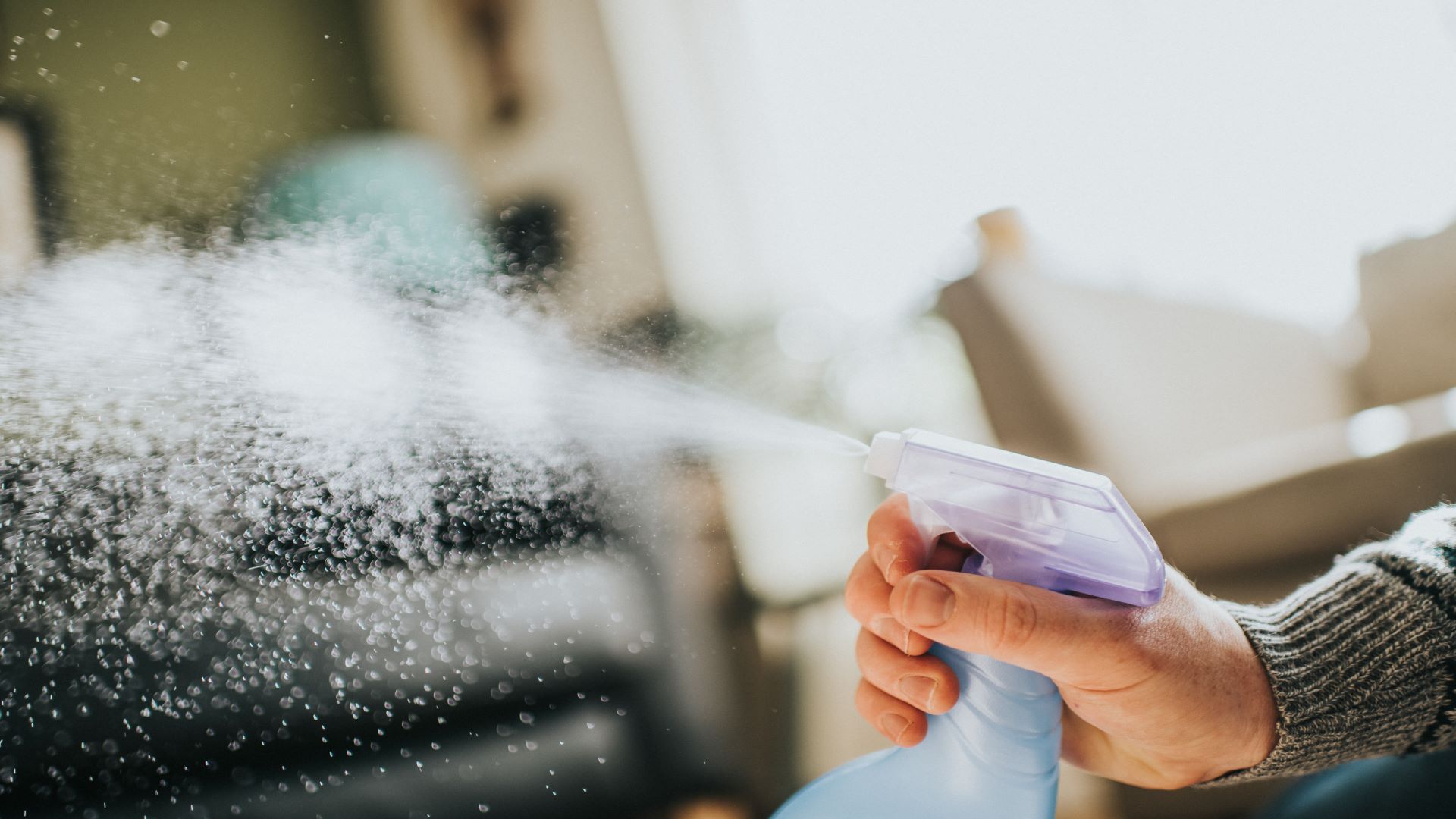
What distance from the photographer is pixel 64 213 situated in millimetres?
367

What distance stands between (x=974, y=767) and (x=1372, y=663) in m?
0.20

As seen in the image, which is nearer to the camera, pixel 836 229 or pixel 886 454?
pixel 886 454

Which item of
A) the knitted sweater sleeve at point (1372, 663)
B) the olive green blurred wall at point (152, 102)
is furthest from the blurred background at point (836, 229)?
the knitted sweater sleeve at point (1372, 663)

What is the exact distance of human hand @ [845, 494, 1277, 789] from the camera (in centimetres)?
27

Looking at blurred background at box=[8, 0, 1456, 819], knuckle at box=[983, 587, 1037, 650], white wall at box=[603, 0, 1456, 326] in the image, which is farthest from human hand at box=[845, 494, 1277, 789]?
white wall at box=[603, 0, 1456, 326]

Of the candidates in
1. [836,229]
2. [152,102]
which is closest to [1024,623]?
[152,102]

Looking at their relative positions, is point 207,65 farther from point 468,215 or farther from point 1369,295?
point 1369,295

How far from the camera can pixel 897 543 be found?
0.32 m

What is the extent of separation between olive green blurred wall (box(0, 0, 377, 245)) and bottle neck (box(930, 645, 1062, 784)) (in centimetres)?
43

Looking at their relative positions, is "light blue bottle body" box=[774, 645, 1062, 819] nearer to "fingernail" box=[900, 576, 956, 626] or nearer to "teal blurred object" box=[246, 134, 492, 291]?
"fingernail" box=[900, 576, 956, 626]

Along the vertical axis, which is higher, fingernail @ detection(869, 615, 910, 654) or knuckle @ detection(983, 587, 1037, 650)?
knuckle @ detection(983, 587, 1037, 650)

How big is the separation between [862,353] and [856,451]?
119 cm

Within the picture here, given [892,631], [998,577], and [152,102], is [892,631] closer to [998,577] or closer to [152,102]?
[998,577]

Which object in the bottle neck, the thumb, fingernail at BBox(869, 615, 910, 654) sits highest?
the thumb
